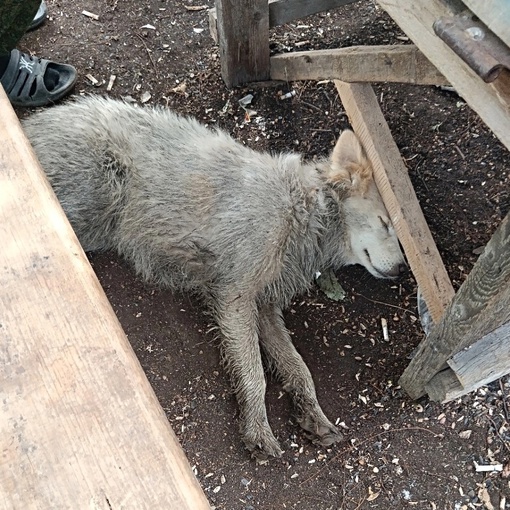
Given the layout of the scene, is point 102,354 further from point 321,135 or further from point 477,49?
point 321,135

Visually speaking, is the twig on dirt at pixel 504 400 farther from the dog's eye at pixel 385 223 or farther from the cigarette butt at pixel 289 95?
the cigarette butt at pixel 289 95

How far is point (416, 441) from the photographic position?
3.29m

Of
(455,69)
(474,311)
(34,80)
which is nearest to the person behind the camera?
(455,69)

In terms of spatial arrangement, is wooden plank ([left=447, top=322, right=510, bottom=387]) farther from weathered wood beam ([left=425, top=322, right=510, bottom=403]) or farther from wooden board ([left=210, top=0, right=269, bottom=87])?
wooden board ([left=210, top=0, right=269, bottom=87])

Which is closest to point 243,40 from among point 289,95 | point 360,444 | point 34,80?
point 289,95

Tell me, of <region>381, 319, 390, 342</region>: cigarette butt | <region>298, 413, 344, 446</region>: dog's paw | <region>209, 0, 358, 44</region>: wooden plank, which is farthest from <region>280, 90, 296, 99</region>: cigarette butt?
<region>298, 413, 344, 446</region>: dog's paw

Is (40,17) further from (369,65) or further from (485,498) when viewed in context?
(485,498)

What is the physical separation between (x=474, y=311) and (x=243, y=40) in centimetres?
262

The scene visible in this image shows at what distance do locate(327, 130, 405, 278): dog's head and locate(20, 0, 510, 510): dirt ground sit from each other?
291mm

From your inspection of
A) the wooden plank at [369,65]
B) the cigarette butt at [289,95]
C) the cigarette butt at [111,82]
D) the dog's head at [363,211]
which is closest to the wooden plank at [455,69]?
the wooden plank at [369,65]

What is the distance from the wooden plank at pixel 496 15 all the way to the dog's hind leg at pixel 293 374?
231 cm

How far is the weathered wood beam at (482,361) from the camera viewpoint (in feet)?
8.75

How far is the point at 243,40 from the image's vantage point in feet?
13.4

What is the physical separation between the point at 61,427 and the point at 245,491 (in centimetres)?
208
